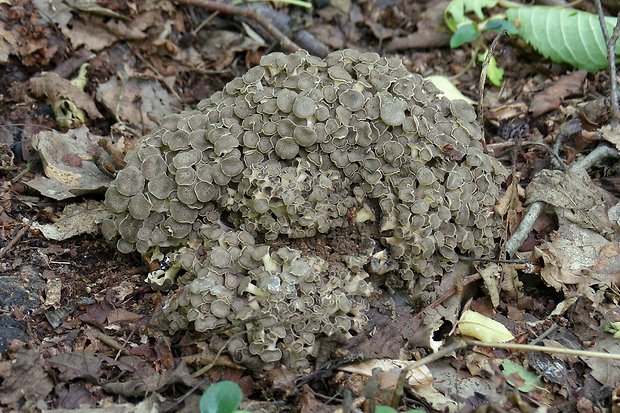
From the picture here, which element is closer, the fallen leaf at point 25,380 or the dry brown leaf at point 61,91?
the fallen leaf at point 25,380

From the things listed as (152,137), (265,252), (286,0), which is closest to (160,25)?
(286,0)

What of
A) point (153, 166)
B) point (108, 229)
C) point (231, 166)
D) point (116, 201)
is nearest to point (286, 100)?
point (231, 166)

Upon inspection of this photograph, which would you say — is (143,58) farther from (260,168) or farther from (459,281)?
(459,281)

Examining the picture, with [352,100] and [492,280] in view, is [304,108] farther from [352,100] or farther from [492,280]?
[492,280]

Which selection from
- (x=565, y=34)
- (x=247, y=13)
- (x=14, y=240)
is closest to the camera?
(x=14, y=240)

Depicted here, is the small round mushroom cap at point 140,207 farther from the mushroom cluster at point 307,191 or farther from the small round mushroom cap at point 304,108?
the small round mushroom cap at point 304,108

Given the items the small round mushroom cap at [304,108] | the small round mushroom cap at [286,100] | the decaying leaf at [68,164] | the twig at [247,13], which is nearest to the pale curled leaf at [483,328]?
the small round mushroom cap at [304,108]
